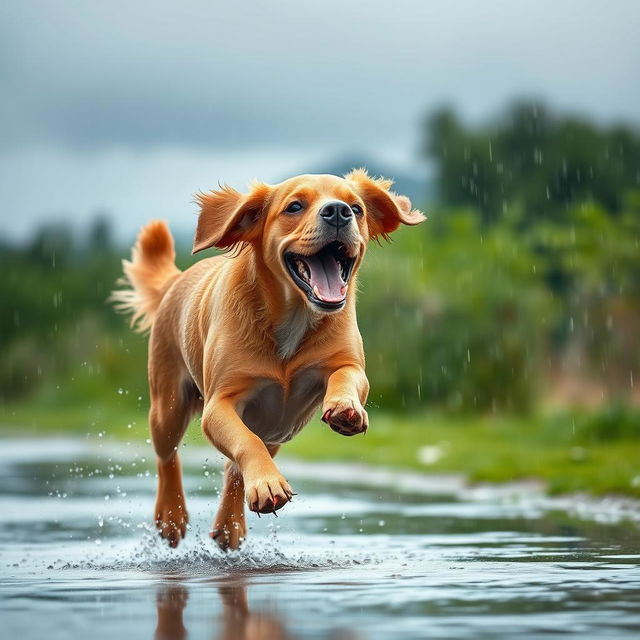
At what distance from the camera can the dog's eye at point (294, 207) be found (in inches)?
318

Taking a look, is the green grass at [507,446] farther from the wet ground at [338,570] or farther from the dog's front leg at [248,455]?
the dog's front leg at [248,455]

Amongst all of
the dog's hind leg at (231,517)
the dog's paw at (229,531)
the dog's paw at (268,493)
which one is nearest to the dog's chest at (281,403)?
the dog's hind leg at (231,517)

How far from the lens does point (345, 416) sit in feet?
23.7

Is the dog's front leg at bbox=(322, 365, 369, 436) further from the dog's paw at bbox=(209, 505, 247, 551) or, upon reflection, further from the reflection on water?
the dog's paw at bbox=(209, 505, 247, 551)

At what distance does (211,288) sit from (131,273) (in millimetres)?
2115

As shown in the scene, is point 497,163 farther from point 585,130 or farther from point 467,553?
point 467,553

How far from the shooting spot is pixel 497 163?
66375 millimetres

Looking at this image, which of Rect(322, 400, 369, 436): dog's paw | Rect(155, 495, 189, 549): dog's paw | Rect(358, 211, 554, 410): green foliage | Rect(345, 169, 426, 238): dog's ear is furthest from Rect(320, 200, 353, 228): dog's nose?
Rect(358, 211, 554, 410): green foliage

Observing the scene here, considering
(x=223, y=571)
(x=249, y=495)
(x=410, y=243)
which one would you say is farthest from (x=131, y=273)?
(x=410, y=243)

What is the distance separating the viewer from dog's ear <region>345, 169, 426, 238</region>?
28.2 feet

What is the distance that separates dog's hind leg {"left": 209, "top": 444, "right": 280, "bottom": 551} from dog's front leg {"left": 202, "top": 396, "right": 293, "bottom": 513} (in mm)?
1350

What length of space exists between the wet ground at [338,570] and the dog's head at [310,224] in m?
1.54

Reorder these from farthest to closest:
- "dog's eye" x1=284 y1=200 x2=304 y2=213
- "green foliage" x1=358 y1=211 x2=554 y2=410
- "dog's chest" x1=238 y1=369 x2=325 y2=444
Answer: "green foliage" x1=358 y1=211 x2=554 y2=410 < "dog's chest" x1=238 y1=369 x2=325 y2=444 < "dog's eye" x1=284 y1=200 x2=304 y2=213

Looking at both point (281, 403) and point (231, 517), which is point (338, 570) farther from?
point (231, 517)
